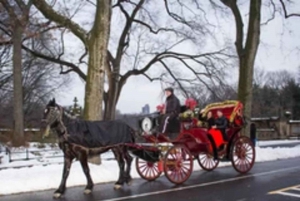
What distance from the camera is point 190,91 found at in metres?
35.6

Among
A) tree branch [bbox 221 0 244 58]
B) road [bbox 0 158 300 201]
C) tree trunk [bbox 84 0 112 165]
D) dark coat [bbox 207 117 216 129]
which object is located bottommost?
road [bbox 0 158 300 201]

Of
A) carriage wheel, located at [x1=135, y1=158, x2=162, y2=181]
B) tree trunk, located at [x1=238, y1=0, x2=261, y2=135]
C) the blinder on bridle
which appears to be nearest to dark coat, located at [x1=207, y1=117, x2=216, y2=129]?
carriage wheel, located at [x1=135, y1=158, x2=162, y2=181]

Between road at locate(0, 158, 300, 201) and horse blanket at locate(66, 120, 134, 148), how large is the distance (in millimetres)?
1128

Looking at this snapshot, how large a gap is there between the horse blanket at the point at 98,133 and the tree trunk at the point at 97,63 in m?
3.79

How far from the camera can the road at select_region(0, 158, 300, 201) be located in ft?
30.8

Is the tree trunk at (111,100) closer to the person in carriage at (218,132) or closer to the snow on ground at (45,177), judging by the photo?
the snow on ground at (45,177)

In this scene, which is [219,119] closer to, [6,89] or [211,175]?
[211,175]

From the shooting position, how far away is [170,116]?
38.5 feet

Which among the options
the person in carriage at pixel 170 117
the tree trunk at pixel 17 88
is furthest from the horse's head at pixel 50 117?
the tree trunk at pixel 17 88

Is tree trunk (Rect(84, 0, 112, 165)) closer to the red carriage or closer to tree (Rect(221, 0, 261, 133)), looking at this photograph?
the red carriage

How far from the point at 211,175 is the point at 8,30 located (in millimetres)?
14818

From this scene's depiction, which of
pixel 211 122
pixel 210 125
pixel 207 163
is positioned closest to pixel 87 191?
pixel 210 125

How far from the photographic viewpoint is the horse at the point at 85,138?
9523 millimetres

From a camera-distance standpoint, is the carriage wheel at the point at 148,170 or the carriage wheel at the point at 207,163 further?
the carriage wheel at the point at 207,163
